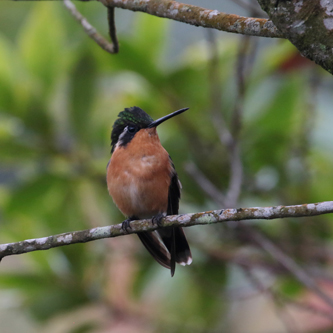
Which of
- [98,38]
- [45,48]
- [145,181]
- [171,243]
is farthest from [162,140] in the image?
[98,38]

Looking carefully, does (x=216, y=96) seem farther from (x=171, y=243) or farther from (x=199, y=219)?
(x=199, y=219)

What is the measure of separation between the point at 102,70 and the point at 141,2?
225 centimetres

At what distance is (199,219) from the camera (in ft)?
6.73

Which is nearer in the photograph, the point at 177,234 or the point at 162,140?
the point at 177,234

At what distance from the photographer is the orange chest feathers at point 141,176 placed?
3.34 meters

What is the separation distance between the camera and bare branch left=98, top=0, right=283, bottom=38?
1.69 meters

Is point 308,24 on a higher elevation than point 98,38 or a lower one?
higher

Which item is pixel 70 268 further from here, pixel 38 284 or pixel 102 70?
pixel 102 70

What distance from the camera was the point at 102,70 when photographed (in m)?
4.25

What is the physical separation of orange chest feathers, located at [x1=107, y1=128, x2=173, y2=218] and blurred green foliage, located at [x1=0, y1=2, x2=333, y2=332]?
1.93 ft

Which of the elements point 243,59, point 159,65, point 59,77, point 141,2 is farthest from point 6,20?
point 141,2

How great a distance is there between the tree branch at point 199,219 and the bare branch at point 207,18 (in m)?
0.63

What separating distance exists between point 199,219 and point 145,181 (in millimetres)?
1319

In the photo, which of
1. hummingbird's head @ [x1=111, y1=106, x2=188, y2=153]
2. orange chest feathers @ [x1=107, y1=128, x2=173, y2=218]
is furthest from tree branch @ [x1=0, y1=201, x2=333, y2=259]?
hummingbird's head @ [x1=111, y1=106, x2=188, y2=153]
